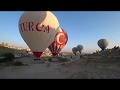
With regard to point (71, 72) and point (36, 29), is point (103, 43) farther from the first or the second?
point (36, 29)

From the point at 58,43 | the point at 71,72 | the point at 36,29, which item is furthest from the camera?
the point at 58,43

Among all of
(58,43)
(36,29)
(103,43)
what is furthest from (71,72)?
(103,43)

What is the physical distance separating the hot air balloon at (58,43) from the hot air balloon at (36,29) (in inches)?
430

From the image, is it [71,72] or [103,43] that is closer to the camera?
[71,72]

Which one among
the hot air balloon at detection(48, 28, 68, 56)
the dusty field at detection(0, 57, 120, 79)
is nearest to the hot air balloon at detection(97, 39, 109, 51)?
the hot air balloon at detection(48, 28, 68, 56)

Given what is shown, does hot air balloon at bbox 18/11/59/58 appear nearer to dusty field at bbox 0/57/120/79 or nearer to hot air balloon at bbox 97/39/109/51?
dusty field at bbox 0/57/120/79

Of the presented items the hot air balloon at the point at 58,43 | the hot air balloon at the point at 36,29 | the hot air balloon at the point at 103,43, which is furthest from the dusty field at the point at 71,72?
the hot air balloon at the point at 103,43

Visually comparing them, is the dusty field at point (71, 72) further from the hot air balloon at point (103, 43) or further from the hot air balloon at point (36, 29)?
the hot air balloon at point (103, 43)

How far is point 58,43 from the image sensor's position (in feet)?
99.4

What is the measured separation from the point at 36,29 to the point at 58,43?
13.0 metres
